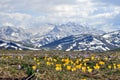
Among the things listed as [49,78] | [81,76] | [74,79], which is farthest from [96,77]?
[49,78]

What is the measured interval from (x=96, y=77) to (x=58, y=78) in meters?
4.46

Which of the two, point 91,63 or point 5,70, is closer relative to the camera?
point 5,70

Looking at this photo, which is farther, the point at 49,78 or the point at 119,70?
the point at 119,70

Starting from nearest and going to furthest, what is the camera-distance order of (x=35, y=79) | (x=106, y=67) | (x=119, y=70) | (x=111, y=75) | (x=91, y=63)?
(x=35, y=79)
(x=111, y=75)
(x=119, y=70)
(x=106, y=67)
(x=91, y=63)

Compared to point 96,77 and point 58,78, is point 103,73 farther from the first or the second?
point 58,78

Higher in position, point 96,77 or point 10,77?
point 10,77

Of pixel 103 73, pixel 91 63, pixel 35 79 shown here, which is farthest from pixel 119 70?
pixel 35 79

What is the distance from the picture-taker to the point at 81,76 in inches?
1056

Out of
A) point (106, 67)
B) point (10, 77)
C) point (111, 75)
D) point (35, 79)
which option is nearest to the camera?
point (35, 79)

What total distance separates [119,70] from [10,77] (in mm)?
11825

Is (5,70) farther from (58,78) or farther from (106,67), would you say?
(106,67)

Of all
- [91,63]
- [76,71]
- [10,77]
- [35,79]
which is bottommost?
[91,63]

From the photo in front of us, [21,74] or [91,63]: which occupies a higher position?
[21,74]

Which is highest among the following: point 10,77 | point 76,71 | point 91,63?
point 10,77
